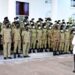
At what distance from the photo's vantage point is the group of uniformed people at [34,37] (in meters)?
15.5

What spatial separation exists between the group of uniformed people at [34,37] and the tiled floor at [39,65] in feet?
2.22

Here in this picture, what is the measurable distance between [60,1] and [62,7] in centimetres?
57

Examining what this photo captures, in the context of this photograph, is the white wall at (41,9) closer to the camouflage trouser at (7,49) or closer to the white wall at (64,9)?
the white wall at (64,9)

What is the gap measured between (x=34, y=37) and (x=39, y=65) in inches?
138

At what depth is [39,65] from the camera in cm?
1405

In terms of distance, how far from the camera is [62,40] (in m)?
17.9

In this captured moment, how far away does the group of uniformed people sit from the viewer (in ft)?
50.8

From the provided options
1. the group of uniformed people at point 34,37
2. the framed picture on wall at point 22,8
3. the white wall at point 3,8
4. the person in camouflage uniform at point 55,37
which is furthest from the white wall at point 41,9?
the person in camouflage uniform at point 55,37

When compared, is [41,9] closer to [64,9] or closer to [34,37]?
[64,9]

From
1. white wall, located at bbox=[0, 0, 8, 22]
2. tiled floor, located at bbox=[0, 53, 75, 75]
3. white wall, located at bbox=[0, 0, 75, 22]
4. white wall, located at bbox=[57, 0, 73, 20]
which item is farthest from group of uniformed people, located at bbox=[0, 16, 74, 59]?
white wall, located at bbox=[57, 0, 73, 20]

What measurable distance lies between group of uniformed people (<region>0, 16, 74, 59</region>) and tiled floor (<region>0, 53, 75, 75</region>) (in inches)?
26.7

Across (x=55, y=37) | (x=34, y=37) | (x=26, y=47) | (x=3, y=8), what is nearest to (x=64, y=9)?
(x=3, y=8)

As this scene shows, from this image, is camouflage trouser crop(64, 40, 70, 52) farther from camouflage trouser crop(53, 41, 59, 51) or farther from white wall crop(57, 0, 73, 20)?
white wall crop(57, 0, 73, 20)

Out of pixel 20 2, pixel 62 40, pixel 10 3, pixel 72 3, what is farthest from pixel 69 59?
pixel 72 3
